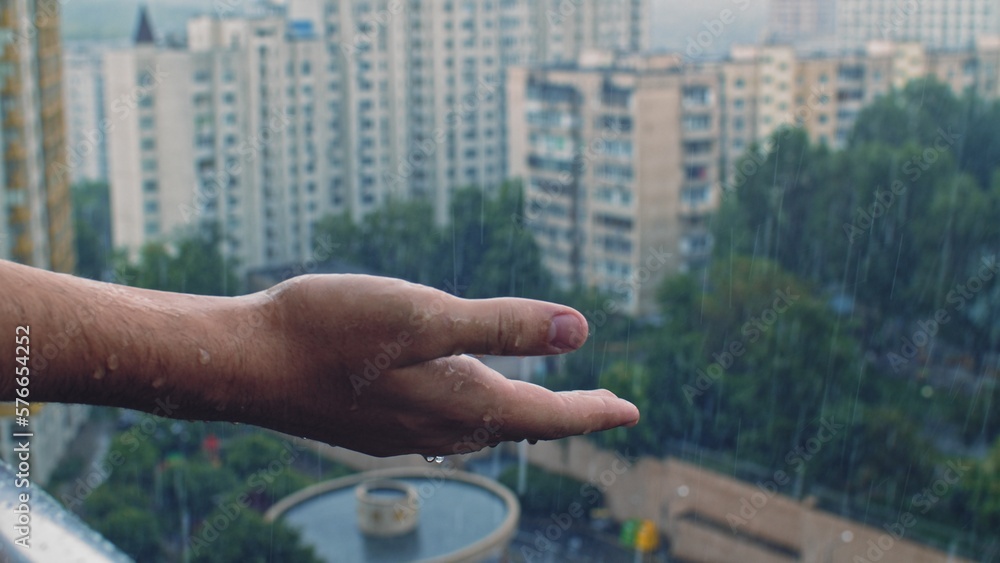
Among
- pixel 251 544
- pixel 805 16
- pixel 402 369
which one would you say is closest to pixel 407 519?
pixel 251 544

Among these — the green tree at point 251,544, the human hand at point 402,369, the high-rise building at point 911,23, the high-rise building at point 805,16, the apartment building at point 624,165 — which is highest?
the high-rise building at point 805,16

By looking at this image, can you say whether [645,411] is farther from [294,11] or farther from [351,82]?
[294,11]

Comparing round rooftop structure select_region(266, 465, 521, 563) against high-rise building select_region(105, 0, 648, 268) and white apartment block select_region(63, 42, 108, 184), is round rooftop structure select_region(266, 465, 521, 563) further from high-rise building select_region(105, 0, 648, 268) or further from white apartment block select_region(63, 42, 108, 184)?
white apartment block select_region(63, 42, 108, 184)

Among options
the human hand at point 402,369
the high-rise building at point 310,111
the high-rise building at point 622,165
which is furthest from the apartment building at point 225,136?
the human hand at point 402,369

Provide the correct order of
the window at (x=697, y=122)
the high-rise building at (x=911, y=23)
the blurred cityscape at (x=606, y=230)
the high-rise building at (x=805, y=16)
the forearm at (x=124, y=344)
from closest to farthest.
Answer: the forearm at (x=124, y=344) → the blurred cityscape at (x=606, y=230) → the window at (x=697, y=122) → the high-rise building at (x=911, y=23) → the high-rise building at (x=805, y=16)

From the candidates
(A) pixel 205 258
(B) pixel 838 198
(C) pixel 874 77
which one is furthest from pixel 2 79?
(C) pixel 874 77

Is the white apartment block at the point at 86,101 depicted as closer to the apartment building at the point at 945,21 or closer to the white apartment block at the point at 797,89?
the white apartment block at the point at 797,89

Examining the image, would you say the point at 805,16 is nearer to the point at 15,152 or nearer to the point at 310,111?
the point at 310,111

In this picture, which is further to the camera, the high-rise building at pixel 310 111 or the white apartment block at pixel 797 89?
the white apartment block at pixel 797 89
